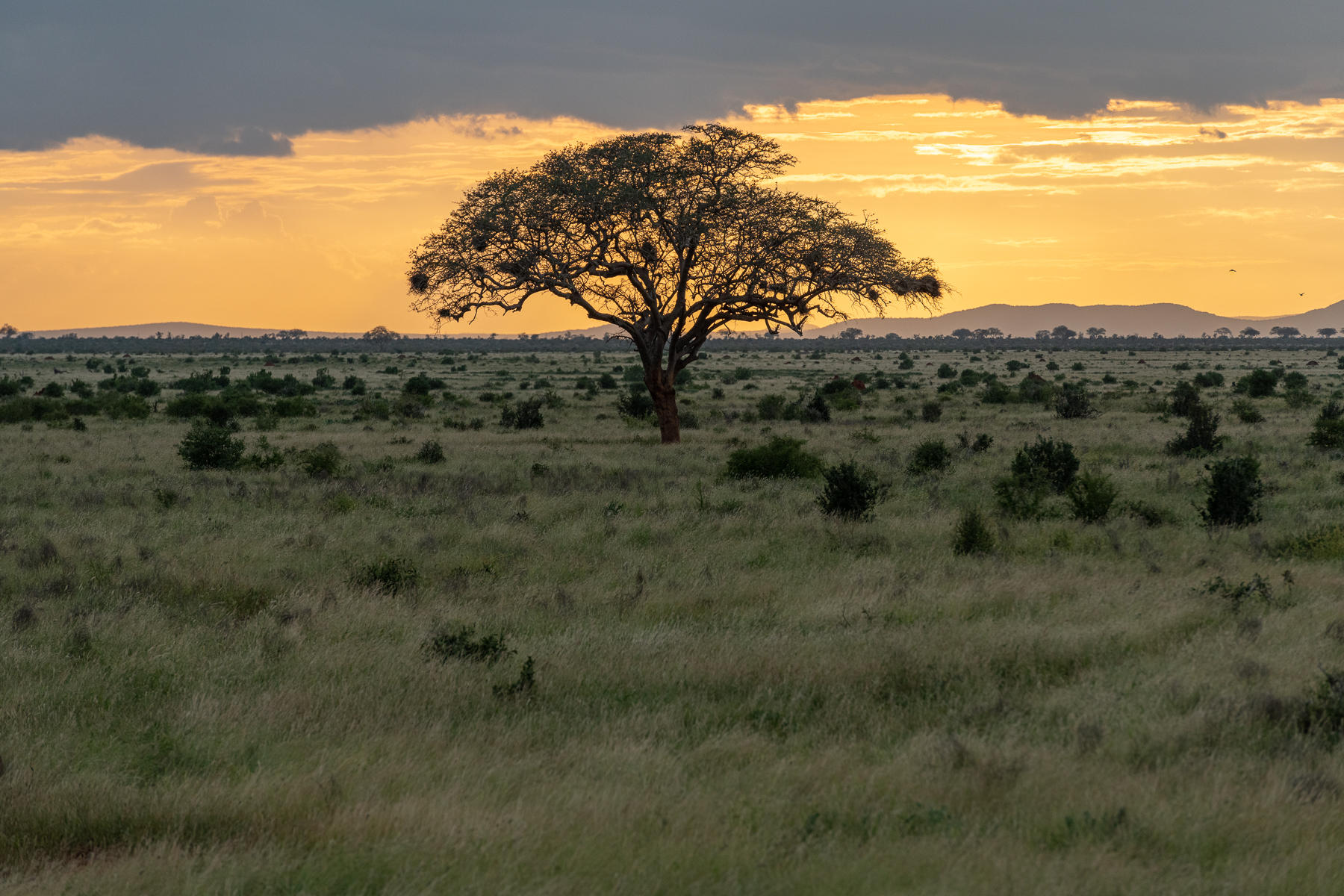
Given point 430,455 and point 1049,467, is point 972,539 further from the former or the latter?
point 430,455

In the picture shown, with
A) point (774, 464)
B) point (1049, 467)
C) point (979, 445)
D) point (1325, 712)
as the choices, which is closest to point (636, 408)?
point (979, 445)

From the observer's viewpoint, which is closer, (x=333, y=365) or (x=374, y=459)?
(x=374, y=459)

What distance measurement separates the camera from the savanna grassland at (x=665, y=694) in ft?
17.2

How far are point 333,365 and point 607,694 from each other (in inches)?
3952

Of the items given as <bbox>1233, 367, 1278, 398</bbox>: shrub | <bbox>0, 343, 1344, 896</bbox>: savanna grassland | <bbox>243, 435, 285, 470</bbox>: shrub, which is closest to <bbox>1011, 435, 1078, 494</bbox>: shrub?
<bbox>0, 343, 1344, 896</bbox>: savanna grassland

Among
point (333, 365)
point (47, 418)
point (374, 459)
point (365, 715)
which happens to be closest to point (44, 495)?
point (374, 459)

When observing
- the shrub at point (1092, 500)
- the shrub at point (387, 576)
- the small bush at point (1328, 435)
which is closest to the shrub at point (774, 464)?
the shrub at point (1092, 500)

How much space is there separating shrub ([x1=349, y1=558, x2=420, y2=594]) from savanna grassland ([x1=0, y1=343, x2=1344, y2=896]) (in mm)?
59

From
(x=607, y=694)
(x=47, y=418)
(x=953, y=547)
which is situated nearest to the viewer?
(x=607, y=694)

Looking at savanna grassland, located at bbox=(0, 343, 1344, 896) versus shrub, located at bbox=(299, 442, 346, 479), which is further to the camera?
shrub, located at bbox=(299, 442, 346, 479)

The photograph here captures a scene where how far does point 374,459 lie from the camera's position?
2617cm

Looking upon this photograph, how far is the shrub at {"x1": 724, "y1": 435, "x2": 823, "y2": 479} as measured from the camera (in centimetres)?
2194

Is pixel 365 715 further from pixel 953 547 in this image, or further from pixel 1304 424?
pixel 1304 424

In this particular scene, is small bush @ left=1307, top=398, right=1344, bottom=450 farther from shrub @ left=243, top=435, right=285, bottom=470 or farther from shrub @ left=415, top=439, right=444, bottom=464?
shrub @ left=243, top=435, right=285, bottom=470
